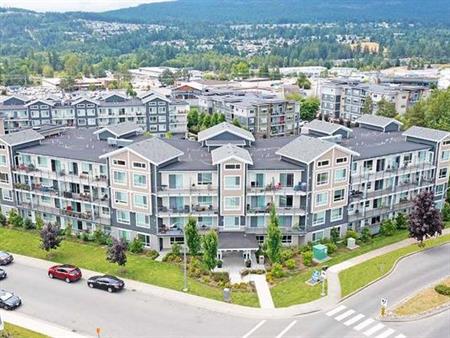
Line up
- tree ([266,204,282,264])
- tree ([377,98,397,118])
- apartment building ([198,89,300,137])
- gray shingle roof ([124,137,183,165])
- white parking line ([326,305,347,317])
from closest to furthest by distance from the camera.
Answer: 1. white parking line ([326,305,347,317])
2. tree ([266,204,282,264])
3. gray shingle roof ([124,137,183,165])
4. apartment building ([198,89,300,137])
5. tree ([377,98,397,118])

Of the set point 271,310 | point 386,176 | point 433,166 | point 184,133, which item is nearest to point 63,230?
point 271,310

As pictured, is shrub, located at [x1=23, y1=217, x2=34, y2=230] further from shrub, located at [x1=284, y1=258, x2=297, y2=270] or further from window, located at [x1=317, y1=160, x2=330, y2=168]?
window, located at [x1=317, y1=160, x2=330, y2=168]

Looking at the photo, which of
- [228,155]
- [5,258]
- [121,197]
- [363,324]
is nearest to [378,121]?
[228,155]

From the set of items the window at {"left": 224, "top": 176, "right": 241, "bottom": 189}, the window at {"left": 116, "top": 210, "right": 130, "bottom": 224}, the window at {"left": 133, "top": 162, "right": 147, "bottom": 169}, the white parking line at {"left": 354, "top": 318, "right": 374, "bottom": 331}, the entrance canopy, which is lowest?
the white parking line at {"left": 354, "top": 318, "right": 374, "bottom": 331}

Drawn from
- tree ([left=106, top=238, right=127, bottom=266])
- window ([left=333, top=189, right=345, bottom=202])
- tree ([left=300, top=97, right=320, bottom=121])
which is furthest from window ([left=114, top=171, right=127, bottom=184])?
tree ([left=300, top=97, right=320, bottom=121])

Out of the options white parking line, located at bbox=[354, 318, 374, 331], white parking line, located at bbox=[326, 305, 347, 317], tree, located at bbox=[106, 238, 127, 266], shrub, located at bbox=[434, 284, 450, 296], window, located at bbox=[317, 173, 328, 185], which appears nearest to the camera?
white parking line, located at bbox=[354, 318, 374, 331]

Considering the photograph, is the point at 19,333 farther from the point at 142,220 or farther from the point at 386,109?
the point at 386,109
